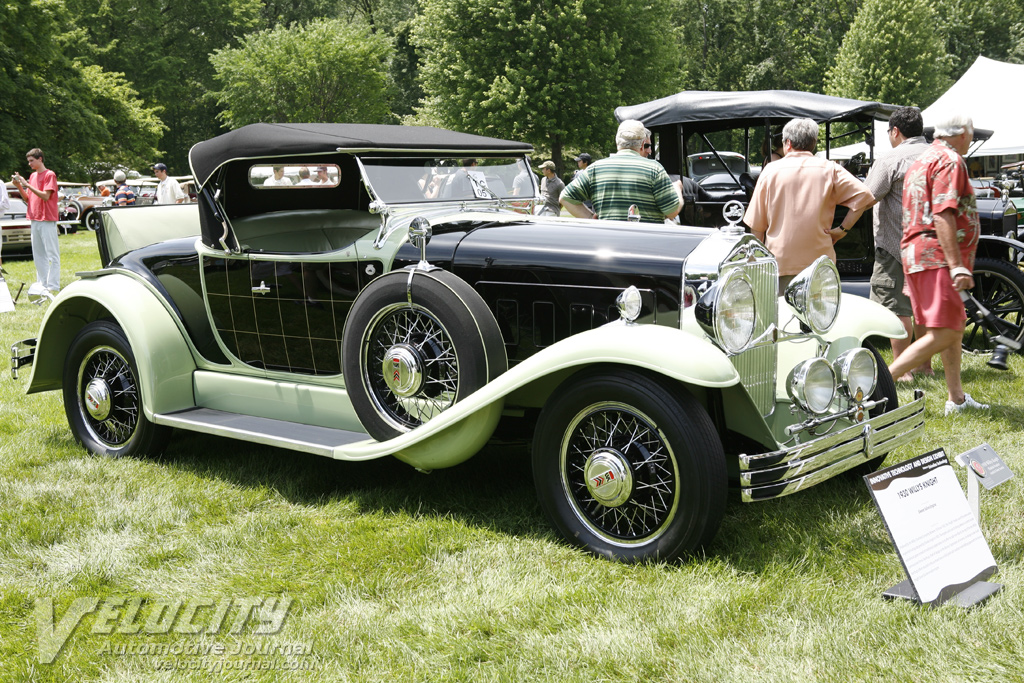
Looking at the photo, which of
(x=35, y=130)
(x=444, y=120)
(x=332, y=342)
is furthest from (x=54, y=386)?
(x=35, y=130)

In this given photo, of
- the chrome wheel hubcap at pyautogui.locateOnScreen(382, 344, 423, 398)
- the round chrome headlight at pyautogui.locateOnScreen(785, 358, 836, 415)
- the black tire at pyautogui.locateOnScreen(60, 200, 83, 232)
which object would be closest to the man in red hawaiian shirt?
the round chrome headlight at pyautogui.locateOnScreen(785, 358, 836, 415)

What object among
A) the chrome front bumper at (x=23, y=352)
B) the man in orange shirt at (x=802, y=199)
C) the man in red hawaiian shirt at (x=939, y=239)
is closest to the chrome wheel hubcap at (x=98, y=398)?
the chrome front bumper at (x=23, y=352)

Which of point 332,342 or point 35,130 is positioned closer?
point 332,342

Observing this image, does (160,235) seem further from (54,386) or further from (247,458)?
(247,458)

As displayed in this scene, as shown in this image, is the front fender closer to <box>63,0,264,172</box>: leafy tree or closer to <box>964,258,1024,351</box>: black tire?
<box>964,258,1024,351</box>: black tire

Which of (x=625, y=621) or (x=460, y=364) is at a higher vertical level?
(x=460, y=364)

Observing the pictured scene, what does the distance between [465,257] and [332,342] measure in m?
0.89

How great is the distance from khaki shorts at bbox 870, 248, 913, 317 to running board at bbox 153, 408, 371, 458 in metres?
3.86

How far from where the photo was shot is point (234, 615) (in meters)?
3.09

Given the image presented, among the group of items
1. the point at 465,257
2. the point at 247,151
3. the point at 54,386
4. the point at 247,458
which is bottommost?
the point at 247,458

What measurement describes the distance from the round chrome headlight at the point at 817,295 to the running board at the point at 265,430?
1.98m

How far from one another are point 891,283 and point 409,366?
3.81m

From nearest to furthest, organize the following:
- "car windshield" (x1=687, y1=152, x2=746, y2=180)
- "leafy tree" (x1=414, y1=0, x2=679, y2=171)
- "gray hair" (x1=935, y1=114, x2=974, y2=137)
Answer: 1. "gray hair" (x1=935, y1=114, x2=974, y2=137)
2. "car windshield" (x1=687, y1=152, x2=746, y2=180)
3. "leafy tree" (x1=414, y1=0, x2=679, y2=171)

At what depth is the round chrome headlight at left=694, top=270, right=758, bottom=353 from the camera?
337cm
